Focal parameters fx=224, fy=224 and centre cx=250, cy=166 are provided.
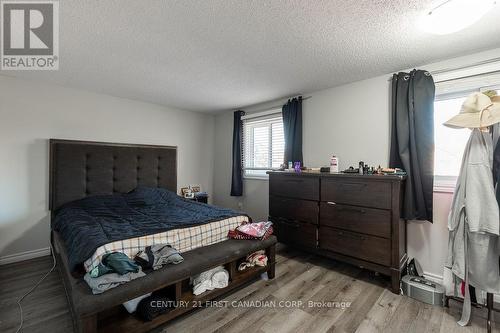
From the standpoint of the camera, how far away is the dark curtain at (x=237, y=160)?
4.09 metres

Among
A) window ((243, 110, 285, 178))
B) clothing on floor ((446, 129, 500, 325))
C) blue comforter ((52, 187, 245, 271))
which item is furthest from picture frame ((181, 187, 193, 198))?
clothing on floor ((446, 129, 500, 325))

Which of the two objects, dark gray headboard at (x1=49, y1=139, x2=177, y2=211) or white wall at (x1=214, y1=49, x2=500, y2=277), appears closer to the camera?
white wall at (x1=214, y1=49, x2=500, y2=277)

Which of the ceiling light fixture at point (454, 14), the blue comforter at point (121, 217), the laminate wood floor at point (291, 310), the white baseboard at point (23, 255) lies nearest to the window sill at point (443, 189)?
the laminate wood floor at point (291, 310)

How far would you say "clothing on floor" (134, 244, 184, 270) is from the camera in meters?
1.59

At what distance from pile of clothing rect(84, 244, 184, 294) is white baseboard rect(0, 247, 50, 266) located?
2.20 metres

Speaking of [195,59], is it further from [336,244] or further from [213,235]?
[336,244]

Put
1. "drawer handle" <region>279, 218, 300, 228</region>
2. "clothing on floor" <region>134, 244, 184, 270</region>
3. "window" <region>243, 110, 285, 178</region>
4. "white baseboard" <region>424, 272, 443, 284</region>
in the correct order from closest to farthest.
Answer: "clothing on floor" <region>134, 244, 184, 270</region>
"white baseboard" <region>424, 272, 443, 284</region>
"drawer handle" <region>279, 218, 300, 228</region>
"window" <region>243, 110, 285, 178</region>

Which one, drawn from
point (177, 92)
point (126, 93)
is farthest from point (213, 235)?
point (126, 93)

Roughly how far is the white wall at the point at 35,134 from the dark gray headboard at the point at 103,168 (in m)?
0.16

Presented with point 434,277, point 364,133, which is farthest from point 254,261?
point 364,133

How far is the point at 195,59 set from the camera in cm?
224

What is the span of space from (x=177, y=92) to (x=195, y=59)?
1.13 metres

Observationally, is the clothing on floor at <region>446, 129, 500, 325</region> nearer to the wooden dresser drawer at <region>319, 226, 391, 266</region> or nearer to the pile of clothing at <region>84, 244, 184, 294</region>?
the wooden dresser drawer at <region>319, 226, 391, 266</region>

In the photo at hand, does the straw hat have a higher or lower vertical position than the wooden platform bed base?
higher
